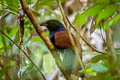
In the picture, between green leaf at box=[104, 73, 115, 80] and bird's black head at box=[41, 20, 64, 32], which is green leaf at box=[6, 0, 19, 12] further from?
bird's black head at box=[41, 20, 64, 32]

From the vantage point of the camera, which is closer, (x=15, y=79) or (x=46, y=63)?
(x=15, y=79)

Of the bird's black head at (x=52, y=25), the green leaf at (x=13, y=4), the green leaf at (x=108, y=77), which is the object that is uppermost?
the green leaf at (x=13, y=4)

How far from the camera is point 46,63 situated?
7.99 ft

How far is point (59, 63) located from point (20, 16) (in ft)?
1.18

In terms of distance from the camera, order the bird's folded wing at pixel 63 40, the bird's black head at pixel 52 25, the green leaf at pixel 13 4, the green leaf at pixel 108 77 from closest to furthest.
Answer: the green leaf at pixel 108 77 < the green leaf at pixel 13 4 < the bird's folded wing at pixel 63 40 < the bird's black head at pixel 52 25

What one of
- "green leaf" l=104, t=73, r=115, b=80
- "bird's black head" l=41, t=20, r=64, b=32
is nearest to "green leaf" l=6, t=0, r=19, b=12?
"green leaf" l=104, t=73, r=115, b=80

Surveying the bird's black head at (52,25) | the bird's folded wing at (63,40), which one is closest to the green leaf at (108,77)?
the bird's folded wing at (63,40)

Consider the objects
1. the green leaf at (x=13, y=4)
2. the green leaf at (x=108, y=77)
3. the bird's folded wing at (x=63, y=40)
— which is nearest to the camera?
the green leaf at (x=108, y=77)

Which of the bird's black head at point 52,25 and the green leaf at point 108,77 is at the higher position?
the green leaf at point 108,77

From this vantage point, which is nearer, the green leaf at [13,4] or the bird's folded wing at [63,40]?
the green leaf at [13,4]

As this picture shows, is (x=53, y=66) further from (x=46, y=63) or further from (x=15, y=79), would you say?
(x=15, y=79)

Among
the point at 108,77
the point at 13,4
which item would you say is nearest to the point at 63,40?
the point at 13,4

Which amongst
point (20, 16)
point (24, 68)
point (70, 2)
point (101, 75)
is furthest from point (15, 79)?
point (70, 2)

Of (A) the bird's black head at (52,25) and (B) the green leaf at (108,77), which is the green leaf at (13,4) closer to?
(B) the green leaf at (108,77)
